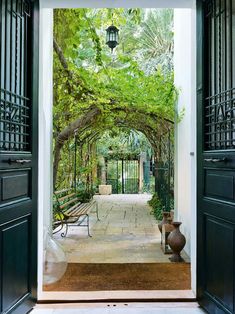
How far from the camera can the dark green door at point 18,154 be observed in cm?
232

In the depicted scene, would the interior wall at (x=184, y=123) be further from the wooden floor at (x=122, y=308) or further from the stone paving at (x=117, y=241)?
the wooden floor at (x=122, y=308)

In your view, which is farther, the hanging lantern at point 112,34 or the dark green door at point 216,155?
the hanging lantern at point 112,34

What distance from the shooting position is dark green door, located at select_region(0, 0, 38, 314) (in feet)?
7.60

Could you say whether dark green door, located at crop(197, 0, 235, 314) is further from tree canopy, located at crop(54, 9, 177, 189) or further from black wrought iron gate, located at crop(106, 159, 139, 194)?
black wrought iron gate, located at crop(106, 159, 139, 194)

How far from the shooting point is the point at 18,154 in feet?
8.25

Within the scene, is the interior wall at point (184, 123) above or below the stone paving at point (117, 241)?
above

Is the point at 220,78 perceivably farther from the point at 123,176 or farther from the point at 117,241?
the point at 123,176

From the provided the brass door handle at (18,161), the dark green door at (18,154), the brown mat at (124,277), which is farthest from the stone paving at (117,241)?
the brass door handle at (18,161)

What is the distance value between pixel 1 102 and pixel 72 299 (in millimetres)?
1701

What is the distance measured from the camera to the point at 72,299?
9.93 feet

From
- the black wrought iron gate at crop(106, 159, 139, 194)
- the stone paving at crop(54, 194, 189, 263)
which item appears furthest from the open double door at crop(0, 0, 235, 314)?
the black wrought iron gate at crop(106, 159, 139, 194)

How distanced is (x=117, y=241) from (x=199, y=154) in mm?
3540

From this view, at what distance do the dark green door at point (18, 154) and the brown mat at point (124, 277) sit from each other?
98cm

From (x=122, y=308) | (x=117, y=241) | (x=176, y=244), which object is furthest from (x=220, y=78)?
(x=117, y=241)
